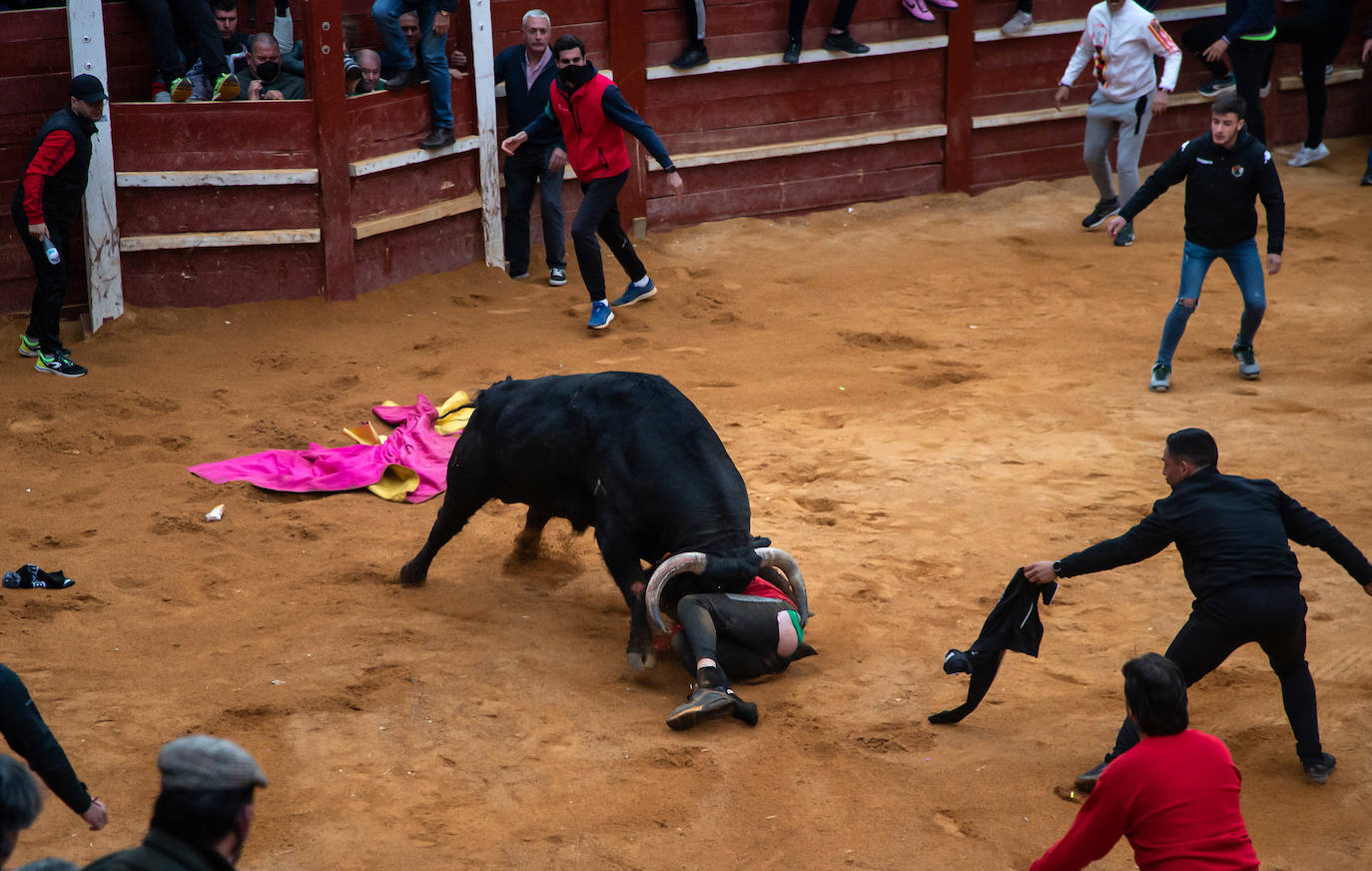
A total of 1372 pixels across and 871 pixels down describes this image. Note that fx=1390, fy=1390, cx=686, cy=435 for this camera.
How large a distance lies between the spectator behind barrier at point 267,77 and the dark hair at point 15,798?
866cm

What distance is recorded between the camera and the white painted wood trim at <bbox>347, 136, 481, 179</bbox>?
10945 millimetres

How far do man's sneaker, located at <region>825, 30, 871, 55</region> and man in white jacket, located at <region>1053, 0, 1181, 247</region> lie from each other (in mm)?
1961

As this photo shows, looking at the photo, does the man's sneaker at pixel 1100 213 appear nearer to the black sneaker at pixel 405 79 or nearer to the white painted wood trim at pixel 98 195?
the black sneaker at pixel 405 79

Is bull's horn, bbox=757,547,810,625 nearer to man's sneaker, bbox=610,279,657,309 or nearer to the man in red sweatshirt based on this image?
the man in red sweatshirt

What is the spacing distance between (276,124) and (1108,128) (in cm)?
738

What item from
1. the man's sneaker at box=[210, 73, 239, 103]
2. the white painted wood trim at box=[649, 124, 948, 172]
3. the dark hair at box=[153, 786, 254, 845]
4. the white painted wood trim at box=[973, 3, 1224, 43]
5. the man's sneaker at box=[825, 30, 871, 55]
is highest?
the white painted wood trim at box=[973, 3, 1224, 43]

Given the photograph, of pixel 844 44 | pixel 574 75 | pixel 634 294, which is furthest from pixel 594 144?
pixel 844 44

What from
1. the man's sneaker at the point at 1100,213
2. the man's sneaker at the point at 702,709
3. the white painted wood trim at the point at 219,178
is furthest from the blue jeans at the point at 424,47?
the man's sneaker at the point at 702,709

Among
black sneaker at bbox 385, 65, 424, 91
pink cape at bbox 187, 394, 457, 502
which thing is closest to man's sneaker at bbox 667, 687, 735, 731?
pink cape at bbox 187, 394, 457, 502

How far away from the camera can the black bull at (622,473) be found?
595 centimetres

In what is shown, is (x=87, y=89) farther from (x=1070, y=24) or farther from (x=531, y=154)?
(x=1070, y=24)

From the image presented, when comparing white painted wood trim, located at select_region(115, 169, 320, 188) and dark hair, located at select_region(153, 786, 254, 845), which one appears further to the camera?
white painted wood trim, located at select_region(115, 169, 320, 188)

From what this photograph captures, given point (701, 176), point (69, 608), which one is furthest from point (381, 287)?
point (69, 608)

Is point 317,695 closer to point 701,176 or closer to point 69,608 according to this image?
point 69,608
